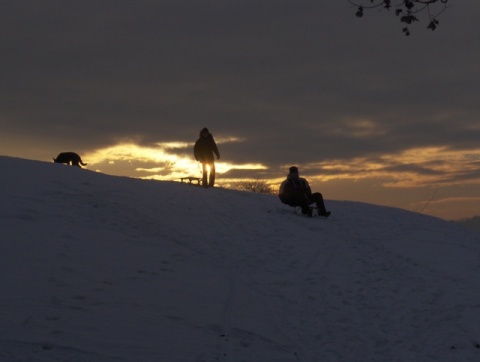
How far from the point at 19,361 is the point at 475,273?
38.2ft

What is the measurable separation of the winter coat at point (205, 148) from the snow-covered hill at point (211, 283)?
389 cm

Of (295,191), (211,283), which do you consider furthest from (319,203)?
(211,283)

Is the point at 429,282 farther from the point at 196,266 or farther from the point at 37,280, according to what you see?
the point at 37,280

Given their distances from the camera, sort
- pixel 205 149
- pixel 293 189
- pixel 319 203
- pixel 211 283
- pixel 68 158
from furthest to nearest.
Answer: pixel 68 158 < pixel 205 149 < pixel 319 203 < pixel 293 189 < pixel 211 283

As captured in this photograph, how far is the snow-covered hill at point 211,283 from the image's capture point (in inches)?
380

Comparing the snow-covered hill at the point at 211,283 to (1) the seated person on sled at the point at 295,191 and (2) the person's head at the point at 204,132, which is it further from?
(2) the person's head at the point at 204,132

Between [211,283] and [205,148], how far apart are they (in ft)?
40.9

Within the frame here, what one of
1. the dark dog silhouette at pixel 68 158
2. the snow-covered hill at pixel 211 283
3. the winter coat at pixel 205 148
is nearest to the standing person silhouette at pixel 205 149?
the winter coat at pixel 205 148

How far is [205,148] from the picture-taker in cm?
2497

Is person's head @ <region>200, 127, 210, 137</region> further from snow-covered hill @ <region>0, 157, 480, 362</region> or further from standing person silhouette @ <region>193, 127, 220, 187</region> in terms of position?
snow-covered hill @ <region>0, 157, 480, 362</region>

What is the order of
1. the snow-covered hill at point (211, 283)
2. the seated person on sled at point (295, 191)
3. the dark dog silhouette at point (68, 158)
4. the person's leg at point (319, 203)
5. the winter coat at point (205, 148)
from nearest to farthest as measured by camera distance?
the snow-covered hill at point (211, 283) → the seated person on sled at point (295, 191) → the person's leg at point (319, 203) → the winter coat at point (205, 148) → the dark dog silhouette at point (68, 158)

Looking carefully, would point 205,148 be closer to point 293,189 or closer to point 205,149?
point 205,149

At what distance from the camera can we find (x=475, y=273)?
1596 cm

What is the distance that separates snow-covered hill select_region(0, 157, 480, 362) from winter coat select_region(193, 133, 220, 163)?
12.8 ft
